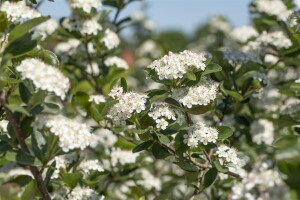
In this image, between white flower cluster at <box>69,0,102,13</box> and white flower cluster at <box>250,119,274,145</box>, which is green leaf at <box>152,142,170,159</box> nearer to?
white flower cluster at <box>69,0,102,13</box>

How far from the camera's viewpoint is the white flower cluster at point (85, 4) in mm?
2754

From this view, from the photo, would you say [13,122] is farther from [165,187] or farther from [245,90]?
[165,187]

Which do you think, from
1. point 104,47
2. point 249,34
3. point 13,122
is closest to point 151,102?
point 13,122

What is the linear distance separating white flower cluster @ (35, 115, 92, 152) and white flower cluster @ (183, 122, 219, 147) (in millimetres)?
404

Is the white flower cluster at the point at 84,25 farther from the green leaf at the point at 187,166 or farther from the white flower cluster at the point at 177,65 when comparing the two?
the green leaf at the point at 187,166

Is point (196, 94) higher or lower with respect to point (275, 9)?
higher

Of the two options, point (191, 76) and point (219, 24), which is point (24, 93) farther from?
point (219, 24)

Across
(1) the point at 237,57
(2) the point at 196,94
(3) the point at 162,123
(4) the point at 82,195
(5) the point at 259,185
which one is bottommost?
(5) the point at 259,185

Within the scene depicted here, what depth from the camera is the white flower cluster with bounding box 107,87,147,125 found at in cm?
185

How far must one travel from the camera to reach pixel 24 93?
1598 millimetres

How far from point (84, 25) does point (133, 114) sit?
1.08 metres

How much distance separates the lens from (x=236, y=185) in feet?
8.66

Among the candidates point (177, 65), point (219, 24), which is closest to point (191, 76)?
point (177, 65)

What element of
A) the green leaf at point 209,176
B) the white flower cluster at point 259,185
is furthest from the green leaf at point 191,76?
the white flower cluster at point 259,185
